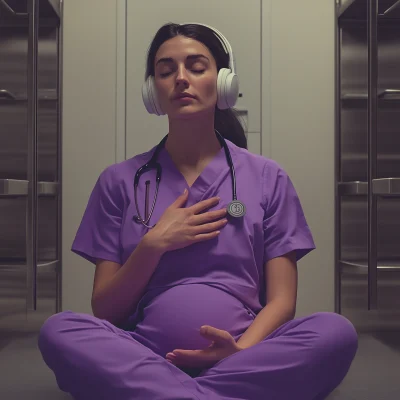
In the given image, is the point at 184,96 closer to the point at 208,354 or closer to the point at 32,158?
the point at 208,354

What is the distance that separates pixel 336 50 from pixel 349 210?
2.30ft

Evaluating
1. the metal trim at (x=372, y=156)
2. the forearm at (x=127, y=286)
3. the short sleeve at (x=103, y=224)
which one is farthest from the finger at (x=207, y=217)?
the metal trim at (x=372, y=156)

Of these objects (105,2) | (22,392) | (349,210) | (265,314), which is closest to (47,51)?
(105,2)

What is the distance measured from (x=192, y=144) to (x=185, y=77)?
0.17 metres

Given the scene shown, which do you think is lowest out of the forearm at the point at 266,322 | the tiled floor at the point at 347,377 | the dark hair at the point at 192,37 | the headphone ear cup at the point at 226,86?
the tiled floor at the point at 347,377

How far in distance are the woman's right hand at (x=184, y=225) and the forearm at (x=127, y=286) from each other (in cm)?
3

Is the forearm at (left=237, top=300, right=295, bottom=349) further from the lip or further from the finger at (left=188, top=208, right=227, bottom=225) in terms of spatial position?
the lip

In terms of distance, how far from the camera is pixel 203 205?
158 cm

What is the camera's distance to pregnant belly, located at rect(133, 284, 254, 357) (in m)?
Result: 1.52

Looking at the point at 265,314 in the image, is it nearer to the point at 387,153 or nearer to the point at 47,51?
the point at 387,153

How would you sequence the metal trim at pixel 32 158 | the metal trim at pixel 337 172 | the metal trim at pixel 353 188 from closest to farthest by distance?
the metal trim at pixel 32 158 → the metal trim at pixel 353 188 → the metal trim at pixel 337 172

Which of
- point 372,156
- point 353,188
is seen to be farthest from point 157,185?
point 353,188

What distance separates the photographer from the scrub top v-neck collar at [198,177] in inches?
65.4

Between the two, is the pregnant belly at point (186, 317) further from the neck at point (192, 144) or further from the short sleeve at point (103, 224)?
the neck at point (192, 144)
